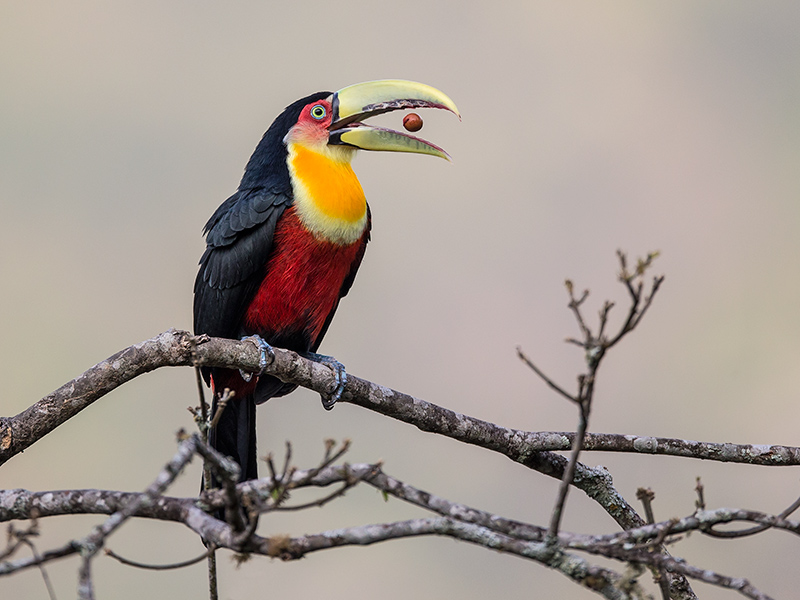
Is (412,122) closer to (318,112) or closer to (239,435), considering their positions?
(318,112)

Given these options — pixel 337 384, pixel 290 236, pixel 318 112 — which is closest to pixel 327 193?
pixel 290 236

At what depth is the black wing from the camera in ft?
10.9

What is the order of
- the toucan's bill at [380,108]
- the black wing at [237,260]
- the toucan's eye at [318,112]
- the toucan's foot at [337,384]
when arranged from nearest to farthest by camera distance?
the toucan's foot at [337,384]
the black wing at [237,260]
the toucan's bill at [380,108]
the toucan's eye at [318,112]

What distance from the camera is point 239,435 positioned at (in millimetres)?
3457

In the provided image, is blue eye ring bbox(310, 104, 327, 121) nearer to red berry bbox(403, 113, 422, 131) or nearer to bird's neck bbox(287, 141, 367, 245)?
bird's neck bbox(287, 141, 367, 245)

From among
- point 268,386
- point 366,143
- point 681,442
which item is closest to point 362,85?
point 366,143

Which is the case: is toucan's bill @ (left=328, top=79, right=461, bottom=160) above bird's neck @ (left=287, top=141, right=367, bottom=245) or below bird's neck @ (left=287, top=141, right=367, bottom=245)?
above

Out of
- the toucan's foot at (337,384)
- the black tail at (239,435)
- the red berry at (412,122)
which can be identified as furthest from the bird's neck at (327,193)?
the black tail at (239,435)

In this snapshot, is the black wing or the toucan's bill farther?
the toucan's bill

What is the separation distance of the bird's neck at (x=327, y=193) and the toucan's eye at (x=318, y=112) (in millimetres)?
131

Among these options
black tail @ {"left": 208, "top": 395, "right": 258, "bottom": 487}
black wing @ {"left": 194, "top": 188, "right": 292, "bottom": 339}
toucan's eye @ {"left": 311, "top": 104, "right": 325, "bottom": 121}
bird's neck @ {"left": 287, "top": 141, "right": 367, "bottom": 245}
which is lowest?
black tail @ {"left": 208, "top": 395, "right": 258, "bottom": 487}

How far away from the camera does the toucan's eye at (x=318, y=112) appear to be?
12.0 feet

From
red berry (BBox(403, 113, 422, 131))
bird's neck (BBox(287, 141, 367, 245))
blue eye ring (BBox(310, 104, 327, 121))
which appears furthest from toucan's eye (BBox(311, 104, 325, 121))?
red berry (BBox(403, 113, 422, 131))

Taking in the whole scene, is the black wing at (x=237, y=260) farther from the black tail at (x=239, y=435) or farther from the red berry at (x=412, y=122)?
the red berry at (x=412, y=122)
